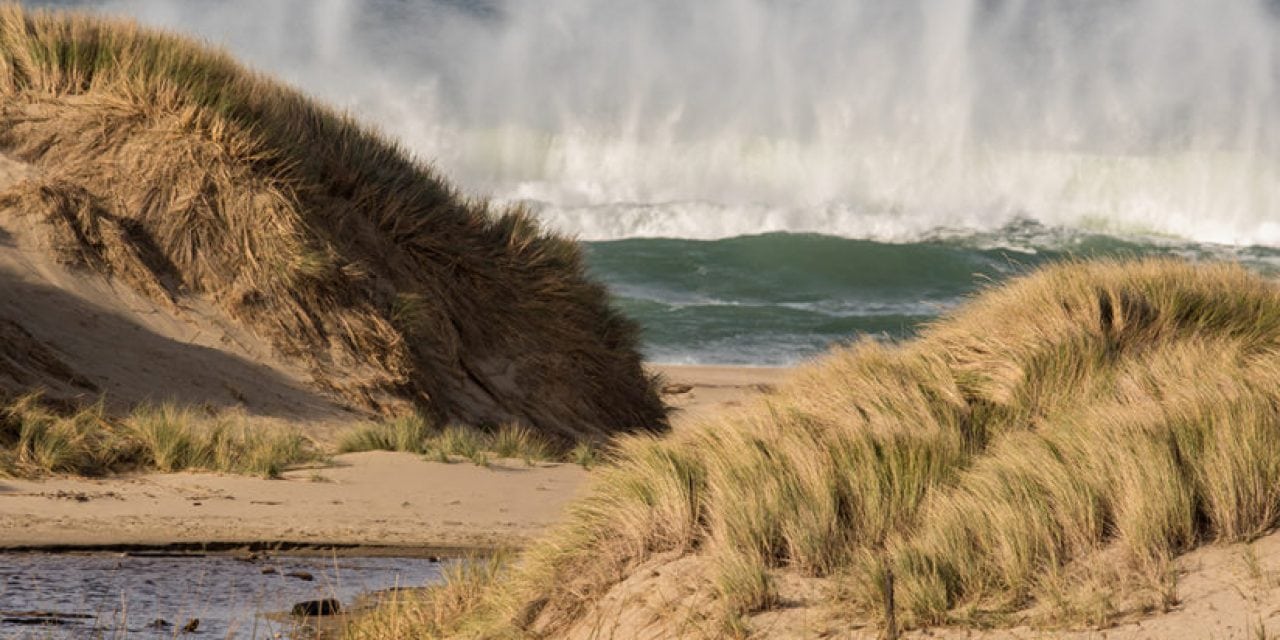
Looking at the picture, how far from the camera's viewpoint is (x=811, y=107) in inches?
1885

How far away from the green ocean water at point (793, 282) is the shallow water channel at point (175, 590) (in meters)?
19.5

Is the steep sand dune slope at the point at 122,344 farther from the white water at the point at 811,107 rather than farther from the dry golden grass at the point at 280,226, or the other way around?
the white water at the point at 811,107

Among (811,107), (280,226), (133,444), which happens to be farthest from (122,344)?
(811,107)

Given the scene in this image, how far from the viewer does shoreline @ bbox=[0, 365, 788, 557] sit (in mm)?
8672

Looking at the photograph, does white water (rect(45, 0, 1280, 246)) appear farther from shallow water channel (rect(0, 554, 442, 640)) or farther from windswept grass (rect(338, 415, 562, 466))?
shallow water channel (rect(0, 554, 442, 640))

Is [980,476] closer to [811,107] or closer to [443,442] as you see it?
[443,442]

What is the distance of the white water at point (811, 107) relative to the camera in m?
45.4

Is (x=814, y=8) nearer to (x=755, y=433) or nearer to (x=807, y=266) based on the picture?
(x=807, y=266)

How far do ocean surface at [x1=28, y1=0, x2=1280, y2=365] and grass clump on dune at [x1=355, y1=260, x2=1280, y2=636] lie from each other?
31.5 m

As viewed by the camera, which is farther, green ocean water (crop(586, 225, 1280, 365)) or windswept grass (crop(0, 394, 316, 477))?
green ocean water (crop(586, 225, 1280, 365))

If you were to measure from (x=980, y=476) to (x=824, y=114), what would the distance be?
42068 mm

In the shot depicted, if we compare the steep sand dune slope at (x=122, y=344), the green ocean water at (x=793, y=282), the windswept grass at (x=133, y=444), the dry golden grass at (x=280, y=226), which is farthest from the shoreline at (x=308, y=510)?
the green ocean water at (x=793, y=282)

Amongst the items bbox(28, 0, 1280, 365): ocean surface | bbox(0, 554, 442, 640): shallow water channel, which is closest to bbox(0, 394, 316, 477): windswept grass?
bbox(0, 554, 442, 640): shallow water channel

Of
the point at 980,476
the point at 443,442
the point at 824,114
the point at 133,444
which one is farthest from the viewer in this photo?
the point at 824,114
